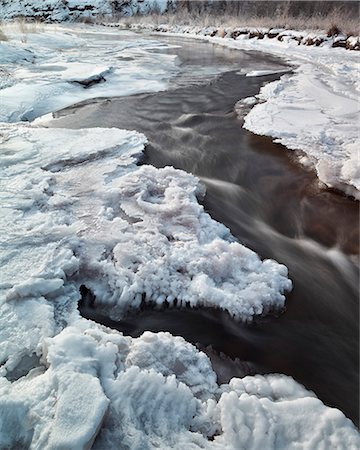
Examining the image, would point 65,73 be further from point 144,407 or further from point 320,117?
point 144,407

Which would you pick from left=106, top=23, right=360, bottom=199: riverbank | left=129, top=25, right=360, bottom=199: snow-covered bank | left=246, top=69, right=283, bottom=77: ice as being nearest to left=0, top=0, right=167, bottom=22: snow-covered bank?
left=106, top=23, right=360, bottom=199: riverbank

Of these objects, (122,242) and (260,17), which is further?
(260,17)

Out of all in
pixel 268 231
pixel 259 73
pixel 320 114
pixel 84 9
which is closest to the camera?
pixel 268 231

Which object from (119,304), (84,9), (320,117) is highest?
(84,9)

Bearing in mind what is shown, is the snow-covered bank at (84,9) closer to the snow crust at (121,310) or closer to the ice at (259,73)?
the ice at (259,73)

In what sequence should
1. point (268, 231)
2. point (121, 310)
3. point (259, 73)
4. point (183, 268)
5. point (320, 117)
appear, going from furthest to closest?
point (259, 73) → point (320, 117) → point (268, 231) → point (183, 268) → point (121, 310)

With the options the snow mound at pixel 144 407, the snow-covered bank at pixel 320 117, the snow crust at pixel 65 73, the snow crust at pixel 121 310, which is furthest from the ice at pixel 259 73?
the snow mound at pixel 144 407

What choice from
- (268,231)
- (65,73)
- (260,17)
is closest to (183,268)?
(268,231)
